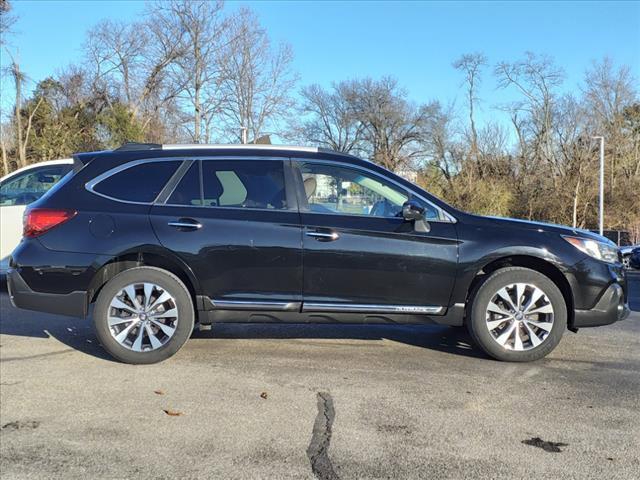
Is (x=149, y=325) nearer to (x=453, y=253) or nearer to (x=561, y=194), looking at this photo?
(x=453, y=253)

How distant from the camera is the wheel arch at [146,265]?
502 centimetres

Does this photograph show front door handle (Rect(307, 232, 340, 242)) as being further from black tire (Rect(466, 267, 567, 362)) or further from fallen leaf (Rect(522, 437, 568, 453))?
fallen leaf (Rect(522, 437, 568, 453))

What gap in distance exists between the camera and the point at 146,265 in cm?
516

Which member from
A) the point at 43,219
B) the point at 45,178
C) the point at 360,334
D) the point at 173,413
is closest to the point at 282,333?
the point at 360,334

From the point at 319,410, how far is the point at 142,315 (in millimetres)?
1920

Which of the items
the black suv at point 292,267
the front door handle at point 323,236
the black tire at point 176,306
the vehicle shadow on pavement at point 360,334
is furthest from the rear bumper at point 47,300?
the front door handle at point 323,236

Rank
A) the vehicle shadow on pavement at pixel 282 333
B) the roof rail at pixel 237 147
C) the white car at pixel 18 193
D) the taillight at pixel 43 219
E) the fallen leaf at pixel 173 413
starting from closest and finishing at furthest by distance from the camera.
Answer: the fallen leaf at pixel 173 413, the taillight at pixel 43 219, the roof rail at pixel 237 147, the vehicle shadow on pavement at pixel 282 333, the white car at pixel 18 193

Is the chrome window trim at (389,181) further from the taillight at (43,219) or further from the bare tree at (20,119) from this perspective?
the bare tree at (20,119)

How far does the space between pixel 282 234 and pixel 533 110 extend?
40316mm

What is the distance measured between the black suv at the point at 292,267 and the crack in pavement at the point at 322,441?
1.07 m

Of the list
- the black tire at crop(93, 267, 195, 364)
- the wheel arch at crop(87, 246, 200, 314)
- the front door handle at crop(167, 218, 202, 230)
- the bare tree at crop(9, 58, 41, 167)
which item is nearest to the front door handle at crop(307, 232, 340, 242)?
the front door handle at crop(167, 218, 202, 230)

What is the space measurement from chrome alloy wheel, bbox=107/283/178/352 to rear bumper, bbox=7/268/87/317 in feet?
0.97

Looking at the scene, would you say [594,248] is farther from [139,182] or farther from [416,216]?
[139,182]

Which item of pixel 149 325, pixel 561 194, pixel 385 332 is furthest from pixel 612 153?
pixel 149 325
